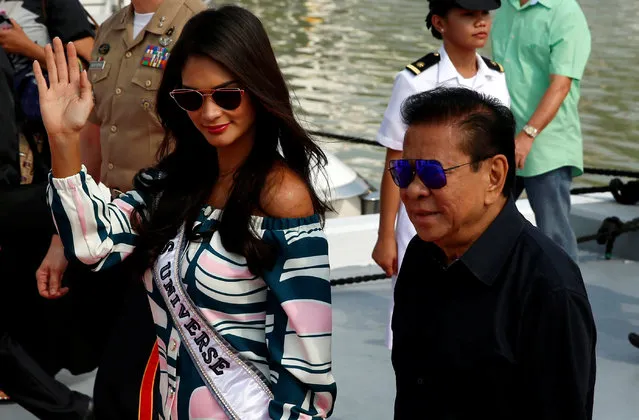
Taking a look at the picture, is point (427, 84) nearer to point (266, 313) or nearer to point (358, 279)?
point (358, 279)

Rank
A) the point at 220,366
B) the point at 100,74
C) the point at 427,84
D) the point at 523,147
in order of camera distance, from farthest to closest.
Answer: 1. the point at 523,147
2. the point at 427,84
3. the point at 100,74
4. the point at 220,366

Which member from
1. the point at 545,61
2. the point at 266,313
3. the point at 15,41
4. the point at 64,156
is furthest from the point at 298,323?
the point at 545,61

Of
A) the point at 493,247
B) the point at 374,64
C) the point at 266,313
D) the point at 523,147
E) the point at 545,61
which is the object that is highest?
the point at 493,247

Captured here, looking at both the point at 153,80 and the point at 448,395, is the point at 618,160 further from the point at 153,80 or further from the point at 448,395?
the point at 448,395

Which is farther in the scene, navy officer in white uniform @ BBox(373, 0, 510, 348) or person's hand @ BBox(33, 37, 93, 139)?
navy officer in white uniform @ BBox(373, 0, 510, 348)

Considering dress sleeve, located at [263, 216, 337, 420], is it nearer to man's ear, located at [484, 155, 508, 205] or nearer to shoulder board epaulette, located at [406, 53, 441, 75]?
man's ear, located at [484, 155, 508, 205]

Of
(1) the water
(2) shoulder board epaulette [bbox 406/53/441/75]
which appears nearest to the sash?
(2) shoulder board epaulette [bbox 406/53/441/75]

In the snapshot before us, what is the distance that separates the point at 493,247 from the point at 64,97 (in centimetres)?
114

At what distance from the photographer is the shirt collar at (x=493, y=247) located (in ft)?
7.19

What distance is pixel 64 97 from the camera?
270 centimetres

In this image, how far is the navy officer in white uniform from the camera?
14.2 feet

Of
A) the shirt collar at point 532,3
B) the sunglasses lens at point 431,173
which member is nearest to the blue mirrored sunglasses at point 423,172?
the sunglasses lens at point 431,173

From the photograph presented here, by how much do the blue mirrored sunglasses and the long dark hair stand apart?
0.34 meters

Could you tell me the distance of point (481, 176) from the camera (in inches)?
87.3
